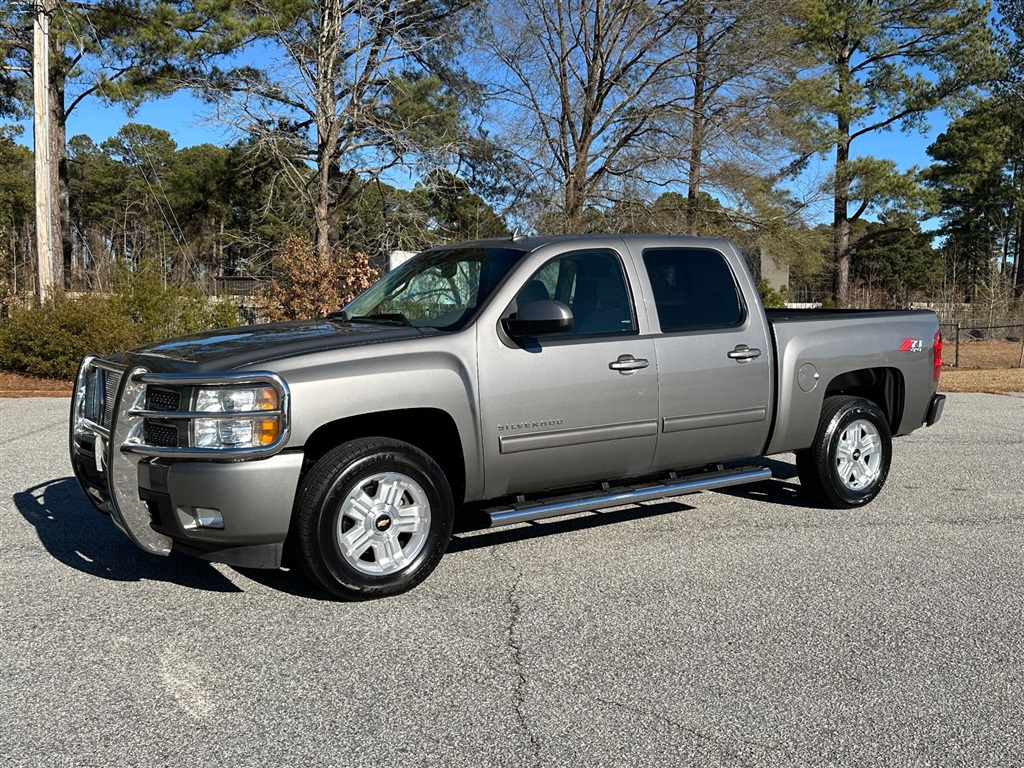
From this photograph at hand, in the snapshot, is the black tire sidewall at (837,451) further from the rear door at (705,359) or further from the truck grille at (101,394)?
the truck grille at (101,394)

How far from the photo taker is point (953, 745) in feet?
10.9

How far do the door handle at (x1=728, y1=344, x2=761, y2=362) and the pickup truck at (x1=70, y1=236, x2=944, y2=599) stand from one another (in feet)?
0.06

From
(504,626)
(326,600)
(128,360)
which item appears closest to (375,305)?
(128,360)

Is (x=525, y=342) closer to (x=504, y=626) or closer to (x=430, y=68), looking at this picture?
(x=504, y=626)

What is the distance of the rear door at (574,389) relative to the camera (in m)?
5.18

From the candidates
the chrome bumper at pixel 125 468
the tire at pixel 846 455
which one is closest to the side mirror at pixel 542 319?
the chrome bumper at pixel 125 468

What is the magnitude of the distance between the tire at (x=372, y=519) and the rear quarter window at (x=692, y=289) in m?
1.92

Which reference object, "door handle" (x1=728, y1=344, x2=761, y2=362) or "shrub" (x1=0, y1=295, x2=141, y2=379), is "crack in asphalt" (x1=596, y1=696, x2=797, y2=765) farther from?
"shrub" (x1=0, y1=295, x2=141, y2=379)

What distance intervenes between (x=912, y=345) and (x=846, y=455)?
1.03 metres

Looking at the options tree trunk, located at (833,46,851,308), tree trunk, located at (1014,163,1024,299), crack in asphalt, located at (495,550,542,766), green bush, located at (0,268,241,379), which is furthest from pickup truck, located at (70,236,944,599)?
tree trunk, located at (1014,163,1024,299)

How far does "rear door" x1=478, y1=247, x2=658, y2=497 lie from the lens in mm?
5180

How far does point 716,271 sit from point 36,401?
421 inches

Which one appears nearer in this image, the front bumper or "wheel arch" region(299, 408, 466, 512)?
the front bumper

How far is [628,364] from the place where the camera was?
18.3ft
